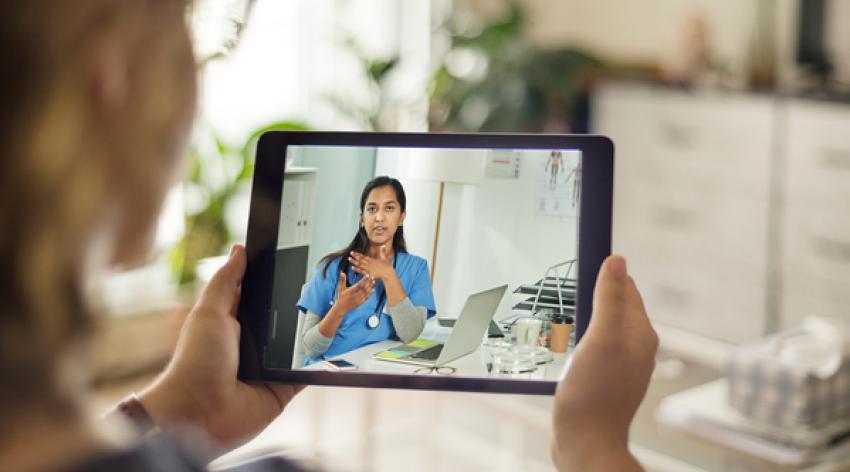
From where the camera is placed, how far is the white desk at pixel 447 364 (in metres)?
0.90

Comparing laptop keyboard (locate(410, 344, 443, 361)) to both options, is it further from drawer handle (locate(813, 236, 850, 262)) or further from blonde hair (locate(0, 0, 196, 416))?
drawer handle (locate(813, 236, 850, 262))

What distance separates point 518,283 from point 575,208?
4.0 inches

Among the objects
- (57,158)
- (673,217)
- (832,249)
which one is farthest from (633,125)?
(57,158)

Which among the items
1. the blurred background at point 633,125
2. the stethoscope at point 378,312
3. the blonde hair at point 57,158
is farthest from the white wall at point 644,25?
the blonde hair at point 57,158

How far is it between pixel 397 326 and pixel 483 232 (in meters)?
0.14

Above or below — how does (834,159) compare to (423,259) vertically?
above

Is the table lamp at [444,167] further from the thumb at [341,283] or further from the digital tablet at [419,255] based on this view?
the thumb at [341,283]

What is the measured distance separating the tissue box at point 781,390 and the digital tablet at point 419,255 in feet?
1.74

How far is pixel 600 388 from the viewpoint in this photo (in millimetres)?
823

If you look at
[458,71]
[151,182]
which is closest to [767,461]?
[151,182]

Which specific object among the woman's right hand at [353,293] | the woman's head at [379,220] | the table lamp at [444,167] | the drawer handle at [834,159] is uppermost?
the drawer handle at [834,159]

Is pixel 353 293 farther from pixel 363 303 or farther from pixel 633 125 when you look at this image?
pixel 633 125

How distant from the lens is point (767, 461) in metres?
1.24

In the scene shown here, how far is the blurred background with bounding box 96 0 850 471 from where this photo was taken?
104 inches
